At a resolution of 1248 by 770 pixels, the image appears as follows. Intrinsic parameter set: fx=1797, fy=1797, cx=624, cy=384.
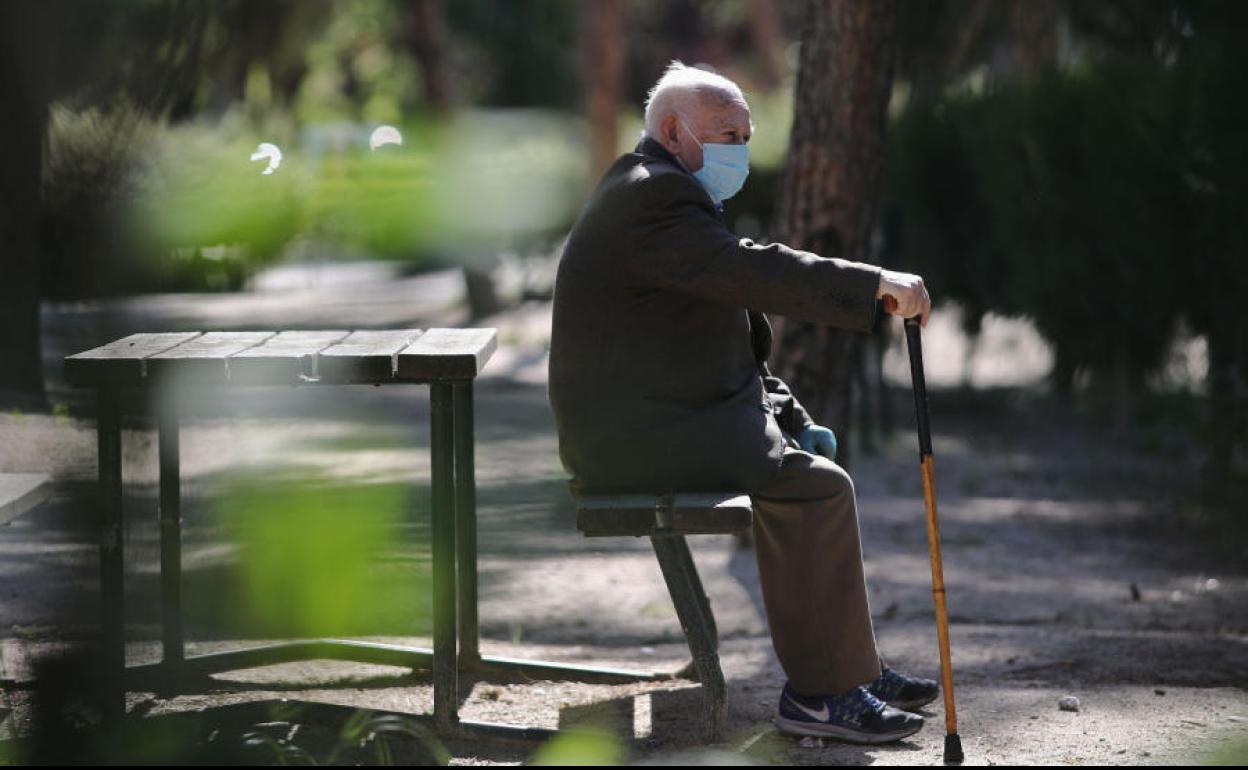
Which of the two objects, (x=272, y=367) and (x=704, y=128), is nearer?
(x=272, y=367)

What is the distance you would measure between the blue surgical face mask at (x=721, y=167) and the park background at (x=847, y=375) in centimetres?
117

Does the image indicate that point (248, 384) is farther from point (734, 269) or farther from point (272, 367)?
point (734, 269)

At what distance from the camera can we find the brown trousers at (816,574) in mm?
4277

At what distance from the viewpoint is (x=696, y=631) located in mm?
4234

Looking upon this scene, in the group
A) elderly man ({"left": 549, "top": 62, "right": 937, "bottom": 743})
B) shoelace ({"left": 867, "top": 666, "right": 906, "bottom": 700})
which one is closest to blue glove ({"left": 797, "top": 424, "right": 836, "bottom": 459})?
elderly man ({"left": 549, "top": 62, "right": 937, "bottom": 743})

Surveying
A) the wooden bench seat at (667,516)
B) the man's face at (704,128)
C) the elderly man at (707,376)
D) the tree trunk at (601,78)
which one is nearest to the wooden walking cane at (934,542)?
the elderly man at (707,376)

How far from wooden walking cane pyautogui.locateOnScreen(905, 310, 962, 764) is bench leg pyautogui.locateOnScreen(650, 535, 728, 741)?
534mm

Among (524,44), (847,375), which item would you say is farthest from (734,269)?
(524,44)

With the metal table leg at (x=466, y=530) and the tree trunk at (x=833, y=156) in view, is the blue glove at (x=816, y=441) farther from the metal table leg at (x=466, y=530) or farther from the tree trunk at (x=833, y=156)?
the tree trunk at (x=833, y=156)

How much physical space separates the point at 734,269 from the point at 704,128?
435 mm

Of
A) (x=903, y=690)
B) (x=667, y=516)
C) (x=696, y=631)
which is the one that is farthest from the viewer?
(x=903, y=690)

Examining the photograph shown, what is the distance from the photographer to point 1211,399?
8.79 m

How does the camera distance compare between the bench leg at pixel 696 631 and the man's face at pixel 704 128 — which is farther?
the man's face at pixel 704 128

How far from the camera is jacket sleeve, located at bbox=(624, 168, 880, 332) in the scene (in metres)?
4.11
